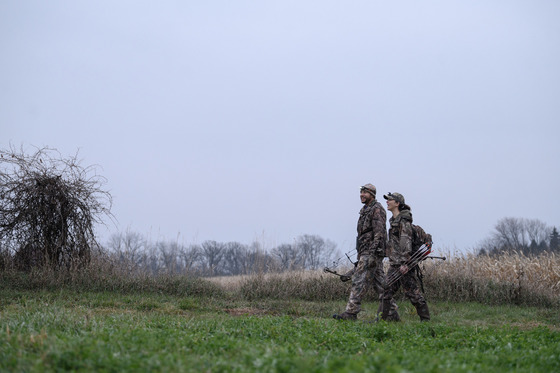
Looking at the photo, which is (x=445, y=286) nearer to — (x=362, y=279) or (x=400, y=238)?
(x=400, y=238)

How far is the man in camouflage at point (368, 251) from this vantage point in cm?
1025

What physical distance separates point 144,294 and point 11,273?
12.8 ft

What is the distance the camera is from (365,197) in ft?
35.5

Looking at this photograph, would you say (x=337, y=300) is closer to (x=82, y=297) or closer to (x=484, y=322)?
(x=484, y=322)

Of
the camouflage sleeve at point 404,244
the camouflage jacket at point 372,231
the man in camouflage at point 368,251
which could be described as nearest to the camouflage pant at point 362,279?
the man in camouflage at point 368,251

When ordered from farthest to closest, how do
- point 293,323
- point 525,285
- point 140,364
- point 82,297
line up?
point 525,285
point 82,297
point 293,323
point 140,364

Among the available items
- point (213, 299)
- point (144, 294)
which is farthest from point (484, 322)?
point (144, 294)

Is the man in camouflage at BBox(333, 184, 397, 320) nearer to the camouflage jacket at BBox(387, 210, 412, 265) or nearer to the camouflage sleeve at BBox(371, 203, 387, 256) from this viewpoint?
the camouflage sleeve at BBox(371, 203, 387, 256)

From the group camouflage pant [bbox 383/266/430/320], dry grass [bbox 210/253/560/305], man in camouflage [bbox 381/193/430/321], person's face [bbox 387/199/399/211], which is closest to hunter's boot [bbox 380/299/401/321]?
man in camouflage [bbox 381/193/430/321]

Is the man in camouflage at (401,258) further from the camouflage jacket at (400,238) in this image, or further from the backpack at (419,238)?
the backpack at (419,238)

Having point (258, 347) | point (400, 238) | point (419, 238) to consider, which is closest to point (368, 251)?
point (400, 238)

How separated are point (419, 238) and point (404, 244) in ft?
1.52

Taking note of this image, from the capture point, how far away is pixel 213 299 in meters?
14.4

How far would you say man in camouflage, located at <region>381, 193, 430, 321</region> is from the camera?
1030 cm
